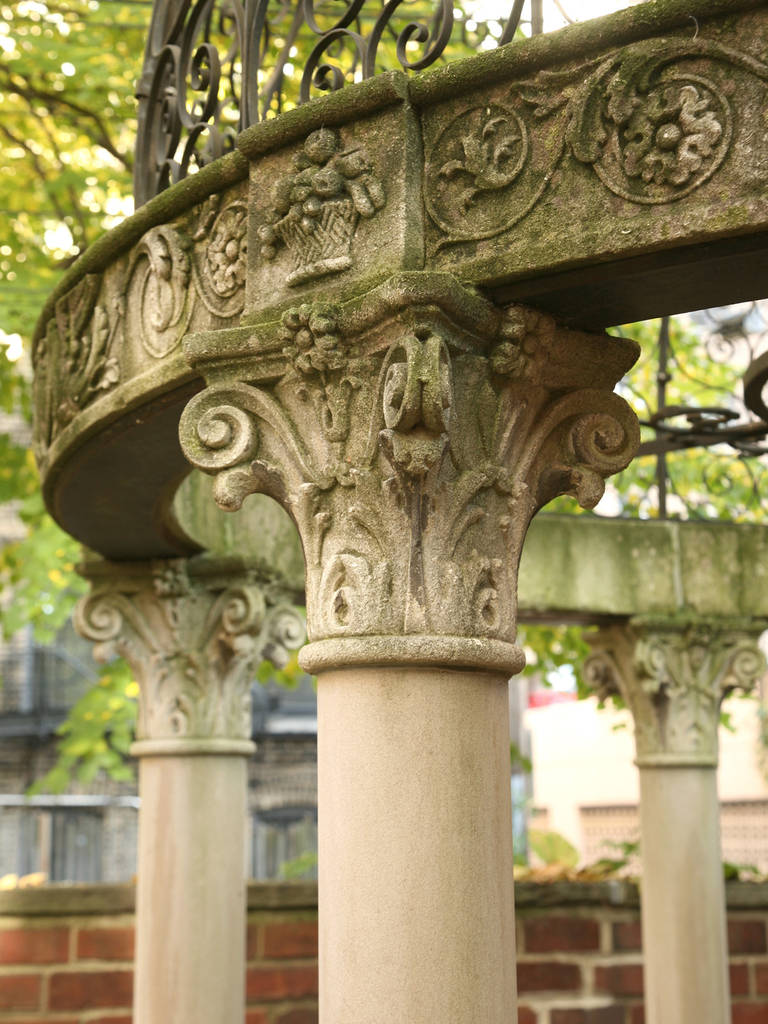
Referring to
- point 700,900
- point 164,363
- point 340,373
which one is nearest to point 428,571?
point 340,373

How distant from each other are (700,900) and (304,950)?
1.87m

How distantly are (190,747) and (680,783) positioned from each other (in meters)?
2.22

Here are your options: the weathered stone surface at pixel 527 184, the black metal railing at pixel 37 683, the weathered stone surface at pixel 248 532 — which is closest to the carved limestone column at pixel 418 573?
the weathered stone surface at pixel 527 184

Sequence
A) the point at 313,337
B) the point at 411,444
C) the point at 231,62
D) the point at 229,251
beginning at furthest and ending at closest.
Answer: the point at 231,62 → the point at 229,251 → the point at 313,337 → the point at 411,444

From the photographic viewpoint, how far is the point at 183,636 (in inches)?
209

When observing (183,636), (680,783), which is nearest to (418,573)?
(183,636)

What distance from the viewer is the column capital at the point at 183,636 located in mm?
5242

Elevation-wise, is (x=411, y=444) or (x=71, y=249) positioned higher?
(x=71, y=249)

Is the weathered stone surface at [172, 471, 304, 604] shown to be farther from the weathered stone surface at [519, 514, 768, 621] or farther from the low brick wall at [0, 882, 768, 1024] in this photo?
the low brick wall at [0, 882, 768, 1024]

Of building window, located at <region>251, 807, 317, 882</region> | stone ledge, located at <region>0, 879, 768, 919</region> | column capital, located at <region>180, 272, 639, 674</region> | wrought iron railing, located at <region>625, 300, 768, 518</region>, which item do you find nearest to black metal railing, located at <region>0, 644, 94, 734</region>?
building window, located at <region>251, 807, 317, 882</region>

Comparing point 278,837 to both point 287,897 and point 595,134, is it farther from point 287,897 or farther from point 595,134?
point 595,134

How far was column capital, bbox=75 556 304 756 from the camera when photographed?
5.24m

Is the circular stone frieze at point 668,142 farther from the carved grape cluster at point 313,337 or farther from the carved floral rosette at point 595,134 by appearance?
the carved grape cluster at point 313,337

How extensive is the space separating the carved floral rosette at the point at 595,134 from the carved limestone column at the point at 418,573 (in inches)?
8.8
